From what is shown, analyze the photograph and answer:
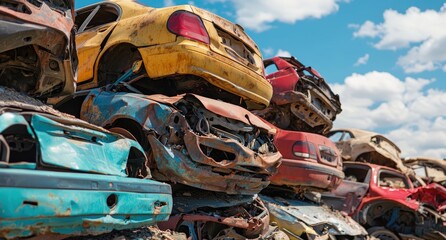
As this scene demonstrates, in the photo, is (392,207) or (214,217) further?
(392,207)

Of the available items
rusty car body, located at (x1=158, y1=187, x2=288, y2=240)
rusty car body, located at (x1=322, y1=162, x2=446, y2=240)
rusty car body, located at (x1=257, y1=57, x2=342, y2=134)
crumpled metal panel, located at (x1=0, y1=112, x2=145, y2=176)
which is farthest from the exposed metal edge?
rusty car body, located at (x1=322, y1=162, x2=446, y2=240)

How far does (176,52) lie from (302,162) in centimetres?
273

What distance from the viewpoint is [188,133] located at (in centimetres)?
446

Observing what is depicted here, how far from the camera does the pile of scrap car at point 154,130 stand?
2617 millimetres

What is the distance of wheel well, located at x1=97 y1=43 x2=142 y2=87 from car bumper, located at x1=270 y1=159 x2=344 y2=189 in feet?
8.50

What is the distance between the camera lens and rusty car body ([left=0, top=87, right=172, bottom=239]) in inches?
90.6

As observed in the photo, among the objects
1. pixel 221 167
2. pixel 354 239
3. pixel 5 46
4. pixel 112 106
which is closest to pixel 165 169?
pixel 221 167

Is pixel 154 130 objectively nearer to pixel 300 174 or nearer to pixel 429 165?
pixel 300 174

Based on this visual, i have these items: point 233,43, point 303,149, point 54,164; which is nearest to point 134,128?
point 233,43

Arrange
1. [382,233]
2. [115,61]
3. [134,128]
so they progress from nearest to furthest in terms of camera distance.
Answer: [134,128] < [115,61] < [382,233]

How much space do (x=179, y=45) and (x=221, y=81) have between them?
0.62 m

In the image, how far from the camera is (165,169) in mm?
4422

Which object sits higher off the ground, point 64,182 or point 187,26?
point 187,26

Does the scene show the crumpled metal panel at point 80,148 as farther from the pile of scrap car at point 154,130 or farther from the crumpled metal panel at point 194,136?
the crumpled metal panel at point 194,136
